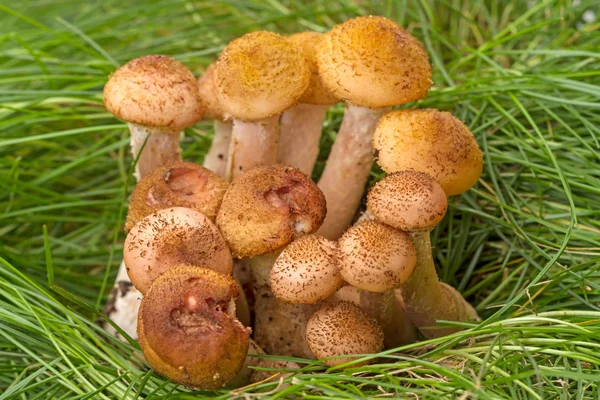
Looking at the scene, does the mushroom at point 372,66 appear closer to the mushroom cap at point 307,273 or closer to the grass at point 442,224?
the mushroom cap at point 307,273

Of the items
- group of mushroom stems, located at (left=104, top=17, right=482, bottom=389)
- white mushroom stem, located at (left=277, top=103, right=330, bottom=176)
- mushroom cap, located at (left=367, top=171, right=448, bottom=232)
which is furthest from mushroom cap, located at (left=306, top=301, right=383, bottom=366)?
white mushroom stem, located at (left=277, top=103, right=330, bottom=176)

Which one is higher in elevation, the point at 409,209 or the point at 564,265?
the point at 409,209

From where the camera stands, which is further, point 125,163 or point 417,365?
point 125,163

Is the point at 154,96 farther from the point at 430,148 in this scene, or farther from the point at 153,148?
the point at 430,148

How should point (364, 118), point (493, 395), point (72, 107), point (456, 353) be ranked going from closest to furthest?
point (493, 395) → point (456, 353) → point (364, 118) → point (72, 107)

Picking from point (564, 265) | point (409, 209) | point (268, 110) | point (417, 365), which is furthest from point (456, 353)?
point (268, 110)

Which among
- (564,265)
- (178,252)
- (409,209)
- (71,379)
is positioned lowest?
(71,379)

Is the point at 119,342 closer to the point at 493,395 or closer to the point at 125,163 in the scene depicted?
the point at 493,395
